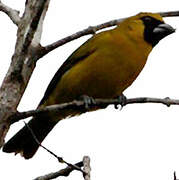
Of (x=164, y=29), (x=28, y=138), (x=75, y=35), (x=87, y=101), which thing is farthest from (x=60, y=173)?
(x=164, y=29)

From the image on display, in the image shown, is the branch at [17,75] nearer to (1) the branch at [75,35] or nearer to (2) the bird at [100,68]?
(1) the branch at [75,35]

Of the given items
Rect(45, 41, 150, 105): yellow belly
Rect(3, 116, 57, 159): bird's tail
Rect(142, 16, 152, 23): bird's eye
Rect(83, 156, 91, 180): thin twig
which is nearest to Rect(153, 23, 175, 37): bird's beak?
Rect(142, 16, 152, 23): bird's eye

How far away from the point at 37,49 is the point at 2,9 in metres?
0.52

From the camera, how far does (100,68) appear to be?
4410 mm

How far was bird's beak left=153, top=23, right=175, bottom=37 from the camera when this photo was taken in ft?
15.8

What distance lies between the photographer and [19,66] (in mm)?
3139

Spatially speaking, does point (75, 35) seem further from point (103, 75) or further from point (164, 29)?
point (164, 29)

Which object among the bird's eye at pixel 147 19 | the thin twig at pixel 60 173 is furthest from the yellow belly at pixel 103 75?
the thin twig at pixel 60 173

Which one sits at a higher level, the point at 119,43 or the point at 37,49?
the point at 37,49

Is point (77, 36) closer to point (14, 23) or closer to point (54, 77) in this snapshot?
point (14, 23)

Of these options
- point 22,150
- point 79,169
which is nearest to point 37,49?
point 79,169

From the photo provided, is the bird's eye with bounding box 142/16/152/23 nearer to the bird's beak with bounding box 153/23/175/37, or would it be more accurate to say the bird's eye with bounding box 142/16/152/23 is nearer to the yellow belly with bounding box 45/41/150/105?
the bird's beak with bounding box 153/23/175/37

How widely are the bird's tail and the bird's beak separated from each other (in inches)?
54.7

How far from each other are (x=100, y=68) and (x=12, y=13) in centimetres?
107
